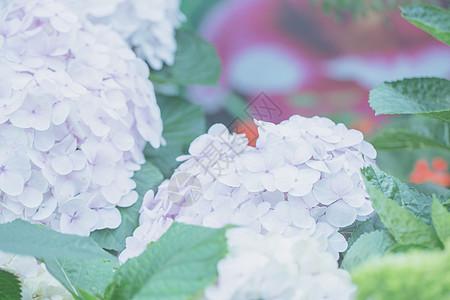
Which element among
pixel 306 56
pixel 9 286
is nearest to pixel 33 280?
pixel 9 286

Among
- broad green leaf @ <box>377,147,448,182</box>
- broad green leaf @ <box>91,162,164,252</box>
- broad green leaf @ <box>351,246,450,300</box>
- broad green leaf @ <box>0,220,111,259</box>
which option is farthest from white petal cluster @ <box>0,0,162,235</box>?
broad green leaf @ <box>377,147,448,182</box>

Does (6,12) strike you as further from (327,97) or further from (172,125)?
(327,97)

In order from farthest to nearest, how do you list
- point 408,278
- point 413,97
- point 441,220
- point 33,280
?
point 413,97 < point 33,280 < point 441,220 < point 408,278

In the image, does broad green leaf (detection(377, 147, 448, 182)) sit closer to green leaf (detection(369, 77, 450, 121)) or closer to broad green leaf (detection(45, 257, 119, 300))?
green leaf (detection(369, 77, 450, 121))

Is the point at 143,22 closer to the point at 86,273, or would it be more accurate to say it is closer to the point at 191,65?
the point at 191,65

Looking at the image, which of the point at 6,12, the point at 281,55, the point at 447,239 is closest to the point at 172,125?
the point at 6,12

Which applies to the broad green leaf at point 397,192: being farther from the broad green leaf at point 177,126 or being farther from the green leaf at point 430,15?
the broad green leaf at point 177,126
